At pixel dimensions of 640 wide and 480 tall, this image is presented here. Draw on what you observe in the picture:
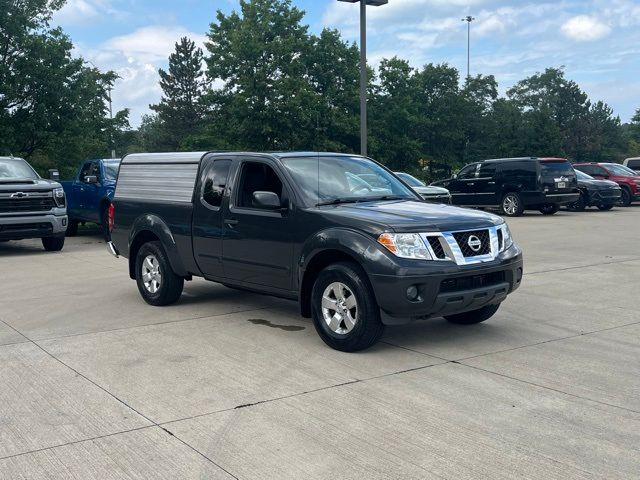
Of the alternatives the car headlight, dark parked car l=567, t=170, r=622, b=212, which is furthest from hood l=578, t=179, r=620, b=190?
the car headlight

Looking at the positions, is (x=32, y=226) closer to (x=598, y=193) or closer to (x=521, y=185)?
(x=521, y=185)

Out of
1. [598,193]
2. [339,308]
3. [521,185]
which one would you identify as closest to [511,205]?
[521,185]

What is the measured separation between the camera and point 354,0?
54.9 ft

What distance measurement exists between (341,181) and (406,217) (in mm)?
1206

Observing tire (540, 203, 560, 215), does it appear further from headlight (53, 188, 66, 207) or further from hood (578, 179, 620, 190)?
headlight (53, 188, 66, 207)

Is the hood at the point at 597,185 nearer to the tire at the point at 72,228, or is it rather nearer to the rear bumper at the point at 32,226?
the tire at the point at 72,228

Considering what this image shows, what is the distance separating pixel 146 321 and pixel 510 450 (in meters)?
4.57

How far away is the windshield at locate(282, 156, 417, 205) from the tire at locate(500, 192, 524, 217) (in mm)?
15711

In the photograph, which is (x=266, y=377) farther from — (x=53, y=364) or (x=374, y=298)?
(x=53, y=364)

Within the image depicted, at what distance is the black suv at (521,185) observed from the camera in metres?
22.0

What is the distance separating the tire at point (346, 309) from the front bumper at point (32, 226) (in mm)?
9400

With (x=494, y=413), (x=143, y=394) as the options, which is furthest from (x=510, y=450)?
(x=143, y=394)

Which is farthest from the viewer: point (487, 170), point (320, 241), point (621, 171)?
point (621, 171)

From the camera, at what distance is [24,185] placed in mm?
13781
